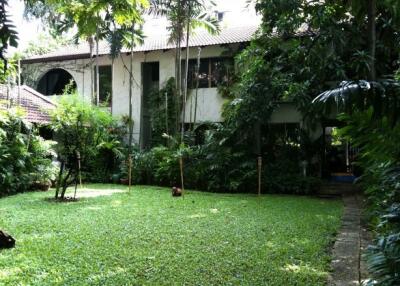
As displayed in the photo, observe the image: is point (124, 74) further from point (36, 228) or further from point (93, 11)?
point (93, 11)

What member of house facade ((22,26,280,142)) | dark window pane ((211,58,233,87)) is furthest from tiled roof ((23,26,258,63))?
dark window pane ((211,58,233,87))

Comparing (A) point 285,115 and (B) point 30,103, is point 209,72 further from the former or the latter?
(B) point 30,103

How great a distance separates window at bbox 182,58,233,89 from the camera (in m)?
15.8

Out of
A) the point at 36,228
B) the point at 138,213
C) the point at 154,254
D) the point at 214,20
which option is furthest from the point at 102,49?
the point at 154,254

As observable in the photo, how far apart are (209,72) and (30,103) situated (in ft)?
21.7

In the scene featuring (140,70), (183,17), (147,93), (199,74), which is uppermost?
(183,17)

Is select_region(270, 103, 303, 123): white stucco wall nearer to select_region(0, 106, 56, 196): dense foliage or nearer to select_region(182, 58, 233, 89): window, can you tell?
select_region(182, 58, 233, 89): window

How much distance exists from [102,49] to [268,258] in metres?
15.1

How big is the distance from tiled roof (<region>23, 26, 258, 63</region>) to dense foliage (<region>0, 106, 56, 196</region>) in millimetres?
5887

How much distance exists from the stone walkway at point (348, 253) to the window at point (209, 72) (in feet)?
28.0

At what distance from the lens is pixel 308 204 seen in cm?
980

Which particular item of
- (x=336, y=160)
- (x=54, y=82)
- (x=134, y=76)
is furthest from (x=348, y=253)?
(x=54, y=82)

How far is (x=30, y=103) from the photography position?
1498cm

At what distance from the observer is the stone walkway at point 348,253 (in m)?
4.21
